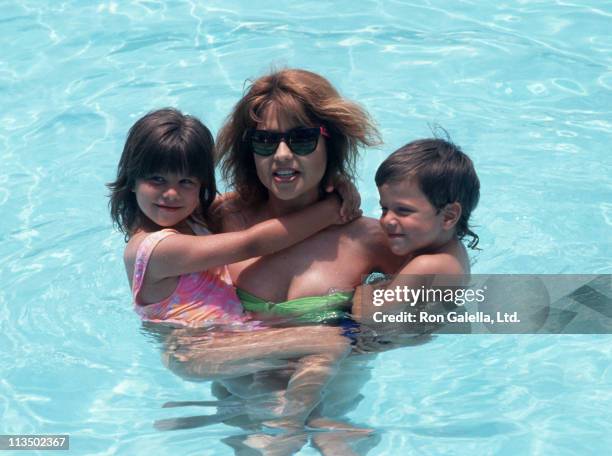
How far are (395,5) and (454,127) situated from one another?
2.26 meters

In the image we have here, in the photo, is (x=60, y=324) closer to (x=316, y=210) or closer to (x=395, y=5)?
(x=316, y=210)

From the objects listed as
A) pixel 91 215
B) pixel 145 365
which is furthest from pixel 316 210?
pixel 91 215

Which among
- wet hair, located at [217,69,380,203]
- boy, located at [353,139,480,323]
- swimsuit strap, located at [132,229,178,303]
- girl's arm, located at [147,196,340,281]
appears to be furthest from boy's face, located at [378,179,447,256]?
swimsuit strap, located at [132,229,178,303]

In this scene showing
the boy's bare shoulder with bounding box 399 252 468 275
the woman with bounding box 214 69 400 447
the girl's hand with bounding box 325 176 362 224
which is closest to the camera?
the boy's bare shoulder with bounding box 399 252 468 275

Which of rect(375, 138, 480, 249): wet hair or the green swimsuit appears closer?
rect(375, 138, 480, 249): wet hair

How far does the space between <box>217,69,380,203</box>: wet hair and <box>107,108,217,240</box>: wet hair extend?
0.15 meters

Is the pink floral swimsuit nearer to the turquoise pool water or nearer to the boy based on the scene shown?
the turquoise pool water

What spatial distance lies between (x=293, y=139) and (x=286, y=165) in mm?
118

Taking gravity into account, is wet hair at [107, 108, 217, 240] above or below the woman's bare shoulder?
above

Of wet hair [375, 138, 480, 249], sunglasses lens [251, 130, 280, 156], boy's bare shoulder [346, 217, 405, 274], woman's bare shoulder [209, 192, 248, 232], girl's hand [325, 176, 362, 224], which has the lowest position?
boy's bare shoulder [346, 217, 405, 274]

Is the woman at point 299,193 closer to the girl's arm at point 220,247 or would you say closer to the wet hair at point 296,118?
the wet hair at point 296,118

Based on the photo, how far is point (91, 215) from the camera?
685 centimetres

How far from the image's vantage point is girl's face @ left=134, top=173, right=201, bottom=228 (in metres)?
4.64

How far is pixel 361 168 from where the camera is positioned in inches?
288
